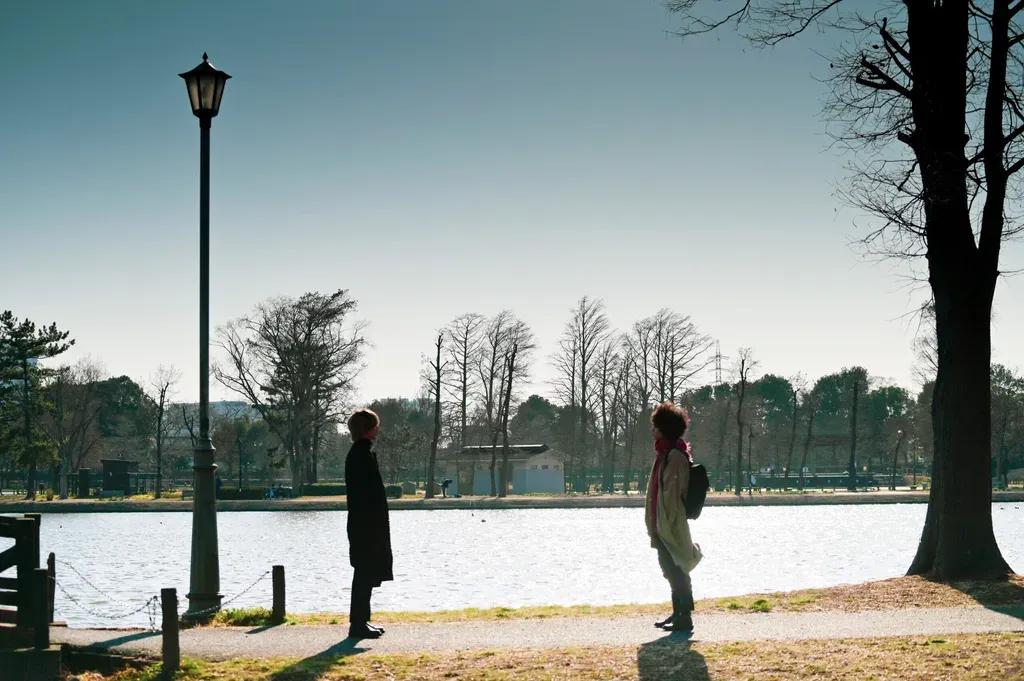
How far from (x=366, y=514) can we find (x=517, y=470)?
2713 inches

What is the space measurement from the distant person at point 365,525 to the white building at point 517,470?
65.9m

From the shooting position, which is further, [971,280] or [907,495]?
[907,495]

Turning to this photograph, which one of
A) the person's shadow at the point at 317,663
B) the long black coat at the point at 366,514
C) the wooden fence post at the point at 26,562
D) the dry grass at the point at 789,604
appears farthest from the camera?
the dry grass at the point at 789,604

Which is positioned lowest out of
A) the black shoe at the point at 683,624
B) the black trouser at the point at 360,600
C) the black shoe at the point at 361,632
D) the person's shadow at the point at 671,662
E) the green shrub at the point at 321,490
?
the green shrub at the point at 321,490

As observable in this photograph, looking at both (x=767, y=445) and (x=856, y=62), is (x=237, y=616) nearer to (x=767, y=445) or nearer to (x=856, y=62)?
(x=856, y=62)

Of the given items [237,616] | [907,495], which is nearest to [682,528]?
[237,616]

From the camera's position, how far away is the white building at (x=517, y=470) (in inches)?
3044

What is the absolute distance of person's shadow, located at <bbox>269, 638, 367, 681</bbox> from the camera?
30.8 feet

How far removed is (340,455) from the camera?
4269 inches

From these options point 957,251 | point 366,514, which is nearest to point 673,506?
point 366,514

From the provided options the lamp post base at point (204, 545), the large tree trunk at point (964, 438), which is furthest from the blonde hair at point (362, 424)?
the large tree trunk at point (964, 438)

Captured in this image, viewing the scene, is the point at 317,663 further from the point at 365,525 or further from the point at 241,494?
the point at 241,494

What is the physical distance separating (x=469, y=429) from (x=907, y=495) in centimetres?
3384

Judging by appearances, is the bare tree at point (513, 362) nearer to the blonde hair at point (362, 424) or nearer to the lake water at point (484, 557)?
the lake water at point (484, 557)
